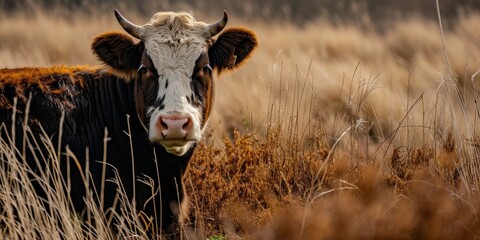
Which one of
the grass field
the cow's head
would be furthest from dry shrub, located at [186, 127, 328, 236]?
the cow's head

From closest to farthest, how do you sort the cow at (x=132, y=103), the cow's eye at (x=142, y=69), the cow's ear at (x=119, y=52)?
1. the cow at (x=132, y=103)
2. the cow's eye at (x=142, y=69)
3. the cow's ear at (x=119, y=52)

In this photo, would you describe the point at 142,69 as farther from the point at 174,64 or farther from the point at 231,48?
the point at 231,48

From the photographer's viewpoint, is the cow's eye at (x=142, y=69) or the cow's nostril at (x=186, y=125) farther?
the cow's eye at (x=142, y=69)

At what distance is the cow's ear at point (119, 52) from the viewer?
706 cm

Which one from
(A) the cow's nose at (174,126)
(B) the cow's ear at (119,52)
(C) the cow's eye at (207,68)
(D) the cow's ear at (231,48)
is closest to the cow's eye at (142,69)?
(B) the cow's ear at (119,52)

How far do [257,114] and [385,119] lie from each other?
4.40 ft

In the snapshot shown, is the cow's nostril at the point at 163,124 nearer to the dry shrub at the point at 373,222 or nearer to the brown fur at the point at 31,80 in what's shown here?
the brown fur at the point at 31,80

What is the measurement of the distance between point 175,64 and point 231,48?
0.69 m

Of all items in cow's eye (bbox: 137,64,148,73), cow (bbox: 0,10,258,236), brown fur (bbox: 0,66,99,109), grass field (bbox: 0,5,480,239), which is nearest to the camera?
grass field (bbox: 0,5,480,239)

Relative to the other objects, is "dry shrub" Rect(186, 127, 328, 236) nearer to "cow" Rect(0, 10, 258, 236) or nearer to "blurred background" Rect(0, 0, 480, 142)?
"cow" Rect(0, 10, 258, 236)

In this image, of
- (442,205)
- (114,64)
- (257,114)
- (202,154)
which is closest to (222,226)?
(202,154)

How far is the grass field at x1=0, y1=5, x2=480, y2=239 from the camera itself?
4.47 meters

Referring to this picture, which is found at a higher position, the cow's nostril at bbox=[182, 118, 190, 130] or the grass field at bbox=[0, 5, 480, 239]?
the cow's nostril at bbox=[182, 118, 190, 130]

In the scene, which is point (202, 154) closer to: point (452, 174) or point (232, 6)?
point (452, 174)
